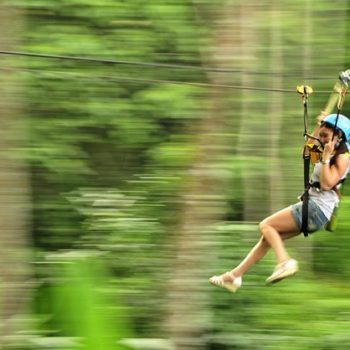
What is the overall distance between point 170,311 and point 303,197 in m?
0.97

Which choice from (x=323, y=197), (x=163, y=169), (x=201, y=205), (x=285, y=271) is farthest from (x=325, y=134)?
(x=163, y=169)

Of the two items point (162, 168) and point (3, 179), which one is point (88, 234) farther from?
point (3, 179)

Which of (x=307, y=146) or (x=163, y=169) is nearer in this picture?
(x=307, y=146)

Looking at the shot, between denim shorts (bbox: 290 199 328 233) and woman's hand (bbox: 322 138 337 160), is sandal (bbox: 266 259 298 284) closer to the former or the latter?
denim shorts (bbox: 290 199 328 233)

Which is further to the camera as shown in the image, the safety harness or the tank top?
the tank top

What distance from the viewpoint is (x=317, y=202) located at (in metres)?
3.82

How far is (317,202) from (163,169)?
2003mm

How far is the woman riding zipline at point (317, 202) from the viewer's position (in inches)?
144

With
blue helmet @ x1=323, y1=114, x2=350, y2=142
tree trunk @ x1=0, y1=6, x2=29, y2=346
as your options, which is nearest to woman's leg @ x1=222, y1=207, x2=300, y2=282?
blue helmet @ x1=323, y1=114, x2=350, y2=142

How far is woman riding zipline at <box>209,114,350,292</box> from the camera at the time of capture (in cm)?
366

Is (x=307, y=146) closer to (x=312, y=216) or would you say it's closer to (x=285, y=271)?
(x=312, y=216)

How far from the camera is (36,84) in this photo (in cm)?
599

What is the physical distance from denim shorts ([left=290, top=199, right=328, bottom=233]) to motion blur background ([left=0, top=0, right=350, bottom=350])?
0.48 metres

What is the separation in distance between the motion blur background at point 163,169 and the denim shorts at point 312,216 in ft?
1.58
